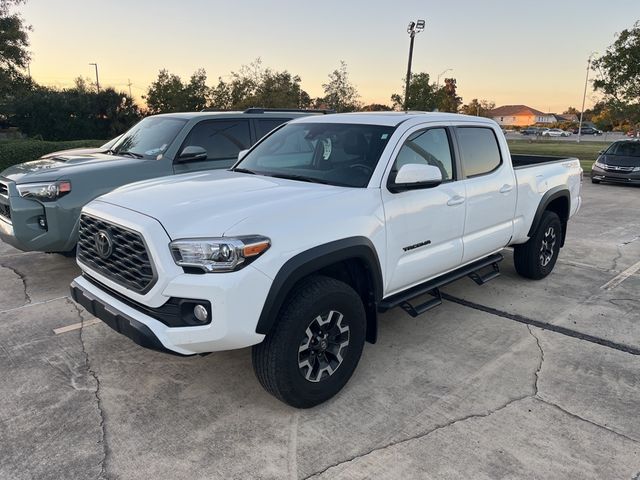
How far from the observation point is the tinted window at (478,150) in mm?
4375

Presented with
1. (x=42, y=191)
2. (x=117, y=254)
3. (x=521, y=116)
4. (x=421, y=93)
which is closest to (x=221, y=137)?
(x=42, y=191)

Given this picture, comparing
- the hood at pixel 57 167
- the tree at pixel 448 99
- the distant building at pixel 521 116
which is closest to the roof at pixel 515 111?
the distant building at pixel 521 116

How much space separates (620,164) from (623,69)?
5.84 metres

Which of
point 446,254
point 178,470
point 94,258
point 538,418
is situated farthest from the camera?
point 446,254

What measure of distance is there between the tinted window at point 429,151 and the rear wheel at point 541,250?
1.89m

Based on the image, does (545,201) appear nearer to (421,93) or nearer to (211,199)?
(211,199)

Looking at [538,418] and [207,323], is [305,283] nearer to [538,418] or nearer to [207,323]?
[207,323]

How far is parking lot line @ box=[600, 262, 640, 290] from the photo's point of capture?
564 centimetres

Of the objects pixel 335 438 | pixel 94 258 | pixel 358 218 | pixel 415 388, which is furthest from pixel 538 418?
pixel 94 258

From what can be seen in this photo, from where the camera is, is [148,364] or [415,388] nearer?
[415,388]

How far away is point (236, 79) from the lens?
31391 mm

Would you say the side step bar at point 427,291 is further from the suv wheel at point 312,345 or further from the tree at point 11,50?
the tree at point 11,50

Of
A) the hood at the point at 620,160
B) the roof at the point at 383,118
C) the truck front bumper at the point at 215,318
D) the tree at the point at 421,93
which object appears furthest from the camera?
the tree at the point at 421,93

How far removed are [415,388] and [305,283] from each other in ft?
3.81
